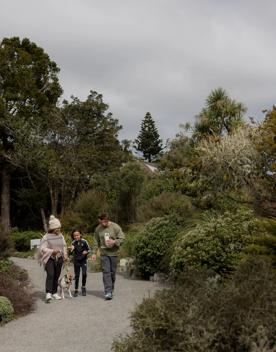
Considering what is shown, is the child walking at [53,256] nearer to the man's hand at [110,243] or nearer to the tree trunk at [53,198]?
the man's hand at [110,243]

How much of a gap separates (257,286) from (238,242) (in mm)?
5737

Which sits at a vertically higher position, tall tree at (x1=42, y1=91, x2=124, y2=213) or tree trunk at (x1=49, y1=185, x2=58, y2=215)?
tall tree at (x1=42, y1=91, x2=124, y2=213)

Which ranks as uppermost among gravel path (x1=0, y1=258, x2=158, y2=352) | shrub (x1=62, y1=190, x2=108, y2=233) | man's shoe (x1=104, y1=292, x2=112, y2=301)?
shrub (x1=62, y1=190, x2=108, y2=233)

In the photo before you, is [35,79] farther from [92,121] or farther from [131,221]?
[131,221]

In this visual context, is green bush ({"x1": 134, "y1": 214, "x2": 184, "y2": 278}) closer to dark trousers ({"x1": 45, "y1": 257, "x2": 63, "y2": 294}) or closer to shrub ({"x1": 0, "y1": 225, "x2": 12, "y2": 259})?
dark trousers ({"x1": 45, "y1": 257, "x2": 63, "y2": 294})

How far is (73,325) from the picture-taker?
8.01 metres

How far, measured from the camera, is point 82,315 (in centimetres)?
877

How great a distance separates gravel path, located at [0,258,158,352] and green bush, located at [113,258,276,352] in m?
0.91

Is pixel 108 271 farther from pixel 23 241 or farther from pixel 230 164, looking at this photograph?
pixel 23 241

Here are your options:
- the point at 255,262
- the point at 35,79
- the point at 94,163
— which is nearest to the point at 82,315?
the point at 255,262

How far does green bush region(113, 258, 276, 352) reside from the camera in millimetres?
4676

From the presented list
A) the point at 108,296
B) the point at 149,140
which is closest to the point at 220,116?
the point at 108,296

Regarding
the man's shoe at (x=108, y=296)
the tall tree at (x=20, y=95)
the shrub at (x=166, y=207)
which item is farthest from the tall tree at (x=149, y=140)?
the man's shoe at (x=108, y=296)

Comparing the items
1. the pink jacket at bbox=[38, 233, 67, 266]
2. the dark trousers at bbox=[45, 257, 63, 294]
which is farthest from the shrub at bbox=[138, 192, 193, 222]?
the dark trousers at bbox=[45, 257, 63, 294]
